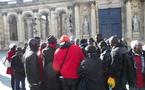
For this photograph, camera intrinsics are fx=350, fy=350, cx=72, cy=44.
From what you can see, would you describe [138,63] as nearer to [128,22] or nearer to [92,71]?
[92,71]

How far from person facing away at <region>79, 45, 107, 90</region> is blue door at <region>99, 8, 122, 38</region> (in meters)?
25.4

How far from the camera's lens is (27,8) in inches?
1457

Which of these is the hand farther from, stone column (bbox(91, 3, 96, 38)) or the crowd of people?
stone column (bbox(91, 3, 96, 38))

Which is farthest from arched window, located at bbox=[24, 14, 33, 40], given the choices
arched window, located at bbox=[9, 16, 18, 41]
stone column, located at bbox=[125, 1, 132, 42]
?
stone column, located at bbox=[125, 1, 132, 42]

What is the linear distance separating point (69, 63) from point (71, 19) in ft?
89.3

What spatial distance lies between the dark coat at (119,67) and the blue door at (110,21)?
2497 centimetres

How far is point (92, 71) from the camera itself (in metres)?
7.08

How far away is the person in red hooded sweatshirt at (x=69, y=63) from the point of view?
7496mm

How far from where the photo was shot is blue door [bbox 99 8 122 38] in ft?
106

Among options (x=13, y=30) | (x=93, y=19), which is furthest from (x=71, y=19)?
(x=13, y=30)

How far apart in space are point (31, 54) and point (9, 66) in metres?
4.37

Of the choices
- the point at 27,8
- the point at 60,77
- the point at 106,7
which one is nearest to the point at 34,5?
the point at 27,8

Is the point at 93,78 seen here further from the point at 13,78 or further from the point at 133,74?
the point at 13,78

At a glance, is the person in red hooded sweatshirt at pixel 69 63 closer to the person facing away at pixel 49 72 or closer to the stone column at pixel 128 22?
the person facing away at pixel 49 72
